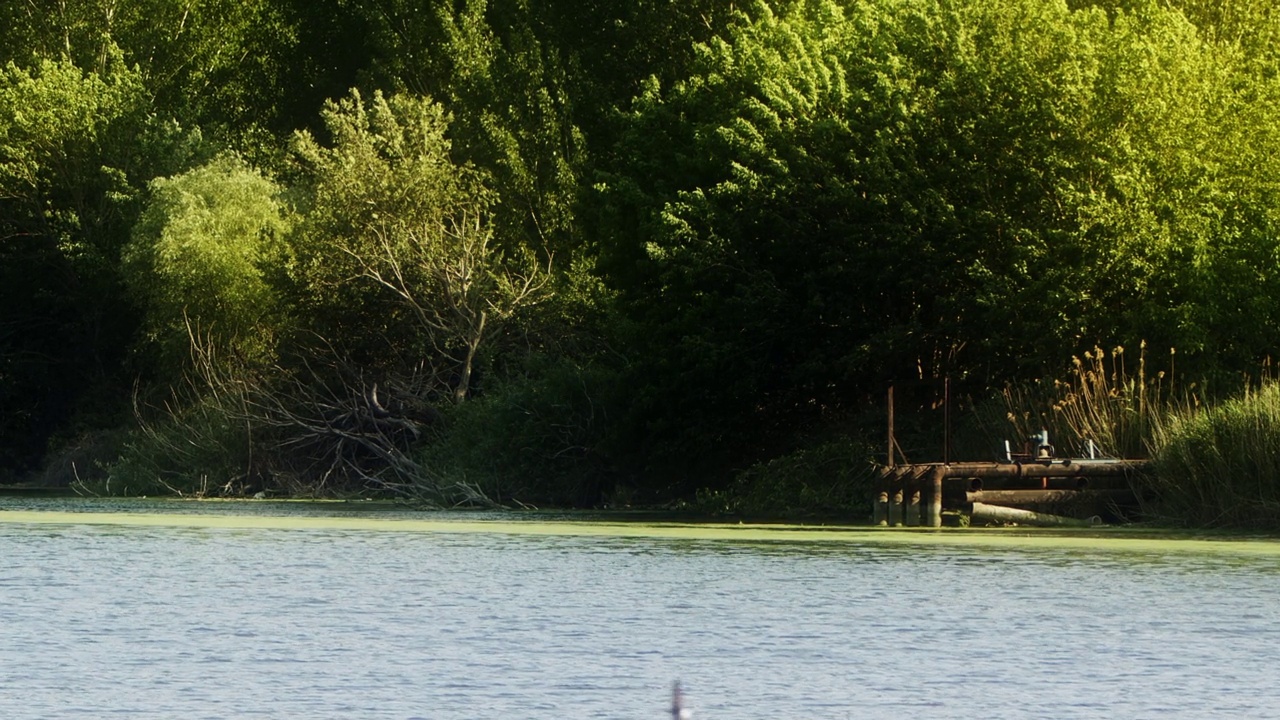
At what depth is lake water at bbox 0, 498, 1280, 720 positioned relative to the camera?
1534 cm

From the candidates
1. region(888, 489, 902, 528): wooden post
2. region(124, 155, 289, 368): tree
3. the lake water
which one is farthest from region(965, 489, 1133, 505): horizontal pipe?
region(124, 155, 289, 368): tree

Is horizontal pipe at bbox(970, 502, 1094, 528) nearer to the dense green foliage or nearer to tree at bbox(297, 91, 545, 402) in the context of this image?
the dense green foliage

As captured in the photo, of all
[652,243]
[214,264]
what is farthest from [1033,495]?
[214,264]

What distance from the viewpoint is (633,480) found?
39.7m

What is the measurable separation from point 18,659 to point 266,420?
2601 cm

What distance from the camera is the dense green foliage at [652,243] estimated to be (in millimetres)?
35312

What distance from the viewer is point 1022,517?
105ft

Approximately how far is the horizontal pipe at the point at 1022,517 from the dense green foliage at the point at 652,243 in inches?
133

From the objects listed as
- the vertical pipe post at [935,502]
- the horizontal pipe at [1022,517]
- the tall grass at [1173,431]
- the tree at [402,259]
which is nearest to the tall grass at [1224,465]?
the tall grass at [1173,431]

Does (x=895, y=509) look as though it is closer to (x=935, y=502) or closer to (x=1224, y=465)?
(x=935, y=502)

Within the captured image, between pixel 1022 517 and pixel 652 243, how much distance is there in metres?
9.52

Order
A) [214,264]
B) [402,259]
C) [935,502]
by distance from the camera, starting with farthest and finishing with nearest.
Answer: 1. [214,264]
2. [402,259]
3. [935,502]

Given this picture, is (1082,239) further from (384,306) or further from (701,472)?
(384,306)

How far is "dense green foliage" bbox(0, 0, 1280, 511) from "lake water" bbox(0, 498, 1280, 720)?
22.1ft
